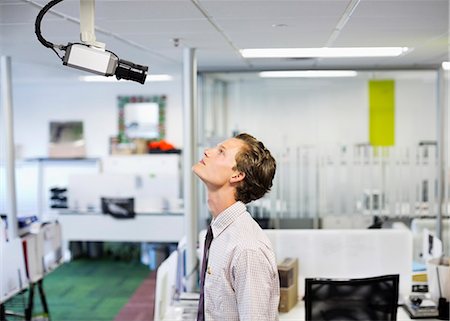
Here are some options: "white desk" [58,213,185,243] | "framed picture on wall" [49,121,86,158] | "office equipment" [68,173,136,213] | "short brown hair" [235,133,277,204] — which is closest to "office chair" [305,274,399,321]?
"short brown hair" [235,133,277,204]

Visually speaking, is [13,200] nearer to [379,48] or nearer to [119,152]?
[379,48]

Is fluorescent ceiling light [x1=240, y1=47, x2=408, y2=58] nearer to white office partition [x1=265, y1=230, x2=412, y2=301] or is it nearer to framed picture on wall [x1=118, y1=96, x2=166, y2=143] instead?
white office partition [x1=265, y1=230, x2=412, y2=301]

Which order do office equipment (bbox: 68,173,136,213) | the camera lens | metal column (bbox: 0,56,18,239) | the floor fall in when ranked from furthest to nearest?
1. office equipment (bbox: 68,173,136,213)
2. the floor
3. metal column (bbox: 0,56,18,239)
4. the camera lens

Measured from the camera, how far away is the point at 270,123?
7215 millimetres

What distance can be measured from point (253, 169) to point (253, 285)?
42cm

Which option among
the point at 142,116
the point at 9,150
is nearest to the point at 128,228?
the point at 142,116

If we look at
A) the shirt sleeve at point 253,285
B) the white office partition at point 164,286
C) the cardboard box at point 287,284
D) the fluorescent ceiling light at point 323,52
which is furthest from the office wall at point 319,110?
the shirt sleeve at point 253,285

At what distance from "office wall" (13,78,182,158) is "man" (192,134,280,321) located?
19.9 feet

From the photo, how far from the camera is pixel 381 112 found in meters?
7.15

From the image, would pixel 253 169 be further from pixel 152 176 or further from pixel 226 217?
pixel 152 176

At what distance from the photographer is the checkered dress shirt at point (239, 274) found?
1734 mm

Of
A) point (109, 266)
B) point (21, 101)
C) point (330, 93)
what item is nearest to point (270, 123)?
point (330, 93)

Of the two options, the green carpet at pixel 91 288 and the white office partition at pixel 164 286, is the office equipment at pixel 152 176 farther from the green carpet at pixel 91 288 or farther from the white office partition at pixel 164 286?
the white office partition at pixel 164 286

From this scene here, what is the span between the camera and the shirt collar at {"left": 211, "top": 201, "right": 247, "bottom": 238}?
1.90m
